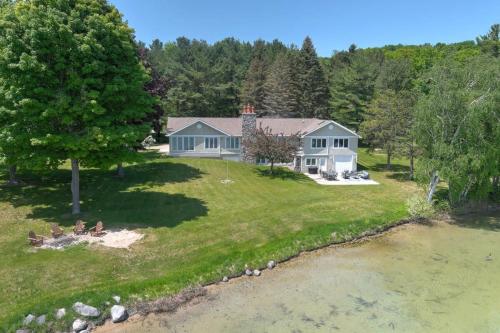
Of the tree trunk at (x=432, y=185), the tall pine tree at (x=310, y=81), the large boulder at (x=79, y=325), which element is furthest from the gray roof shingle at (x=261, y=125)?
the large boulder at (x=79, y=325)

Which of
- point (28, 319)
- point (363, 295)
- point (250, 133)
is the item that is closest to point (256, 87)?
point (250, 133)

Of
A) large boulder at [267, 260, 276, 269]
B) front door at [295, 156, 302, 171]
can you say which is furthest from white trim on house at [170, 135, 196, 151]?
large boulder at [267, 260, 276, 269]

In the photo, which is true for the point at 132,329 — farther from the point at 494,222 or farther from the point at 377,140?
the point at 377,140

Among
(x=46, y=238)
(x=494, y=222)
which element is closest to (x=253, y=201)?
(x=46, y=238)

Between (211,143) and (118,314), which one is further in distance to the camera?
(211,143)

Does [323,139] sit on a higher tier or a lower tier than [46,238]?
higher

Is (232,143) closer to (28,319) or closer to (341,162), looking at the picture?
(341,162)
